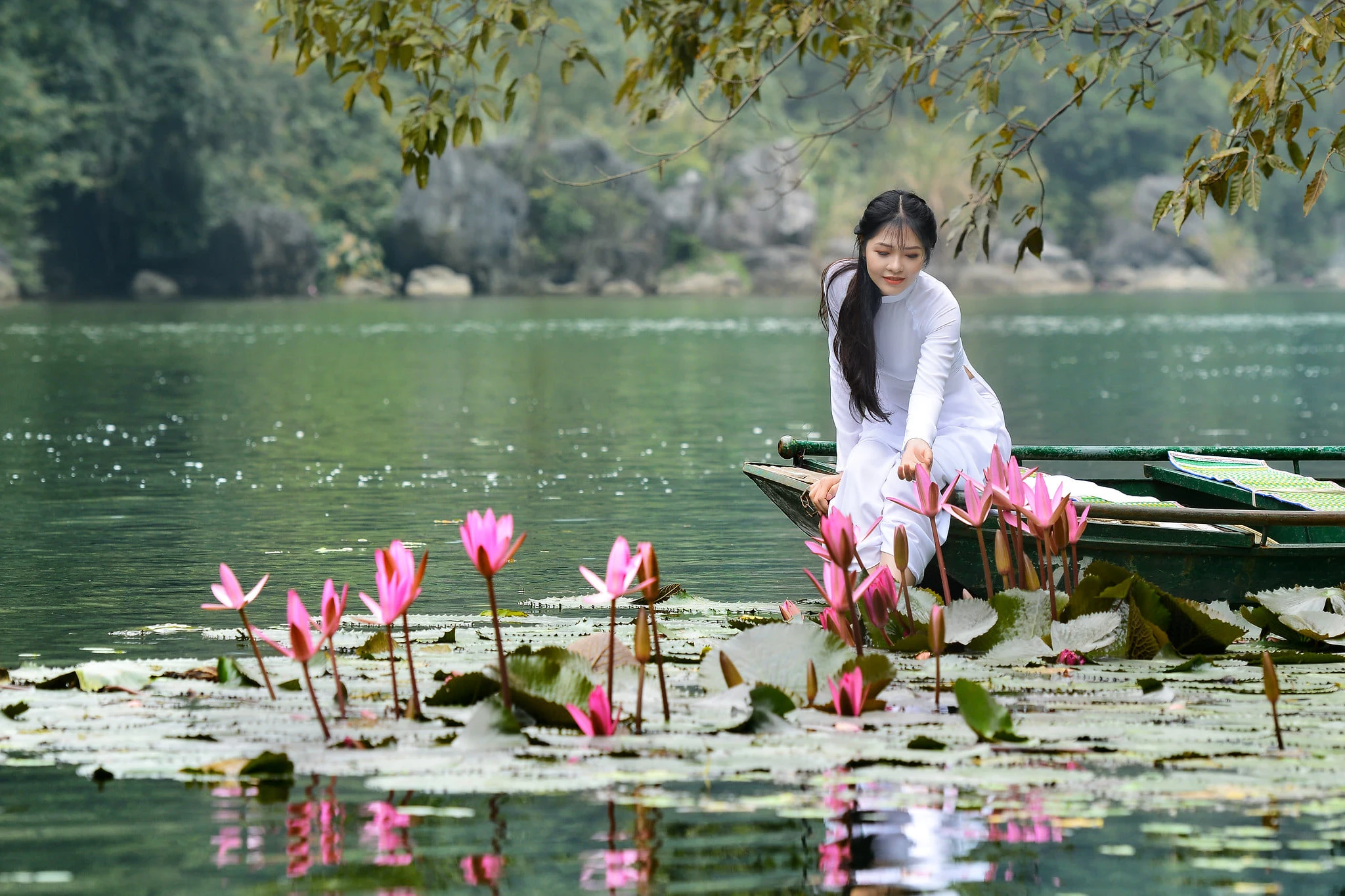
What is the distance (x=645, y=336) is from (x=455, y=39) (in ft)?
95.1

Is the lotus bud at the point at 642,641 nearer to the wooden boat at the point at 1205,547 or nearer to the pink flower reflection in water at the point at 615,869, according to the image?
the pink flower reflection in water at the point at 615,869

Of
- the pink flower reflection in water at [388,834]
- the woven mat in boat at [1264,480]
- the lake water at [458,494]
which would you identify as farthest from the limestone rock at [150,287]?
the pink flower reflection in water at [388,834]

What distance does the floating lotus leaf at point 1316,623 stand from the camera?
541 centimetres

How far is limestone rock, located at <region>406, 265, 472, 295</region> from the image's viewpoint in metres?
64.2

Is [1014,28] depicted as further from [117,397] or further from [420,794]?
[117,397]

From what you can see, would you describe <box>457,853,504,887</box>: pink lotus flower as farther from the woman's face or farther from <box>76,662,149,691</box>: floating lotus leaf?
the woman's face

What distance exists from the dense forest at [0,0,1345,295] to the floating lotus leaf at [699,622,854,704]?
2660 centimetres

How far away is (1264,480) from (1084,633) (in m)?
2.45

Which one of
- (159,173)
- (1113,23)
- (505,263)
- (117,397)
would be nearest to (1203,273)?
(505,263)

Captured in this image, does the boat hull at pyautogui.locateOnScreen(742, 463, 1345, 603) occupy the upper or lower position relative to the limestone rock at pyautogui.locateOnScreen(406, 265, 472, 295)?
lower

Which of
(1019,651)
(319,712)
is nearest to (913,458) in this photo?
(1019,651)

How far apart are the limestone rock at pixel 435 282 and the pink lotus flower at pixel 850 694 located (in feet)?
199

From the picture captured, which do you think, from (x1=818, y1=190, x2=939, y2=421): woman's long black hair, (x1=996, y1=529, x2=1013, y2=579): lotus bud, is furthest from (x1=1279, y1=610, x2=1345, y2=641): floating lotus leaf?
(x1=818, y1=190, x2=939, y2=421): woman's long black hair

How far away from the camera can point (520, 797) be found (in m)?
3.83
